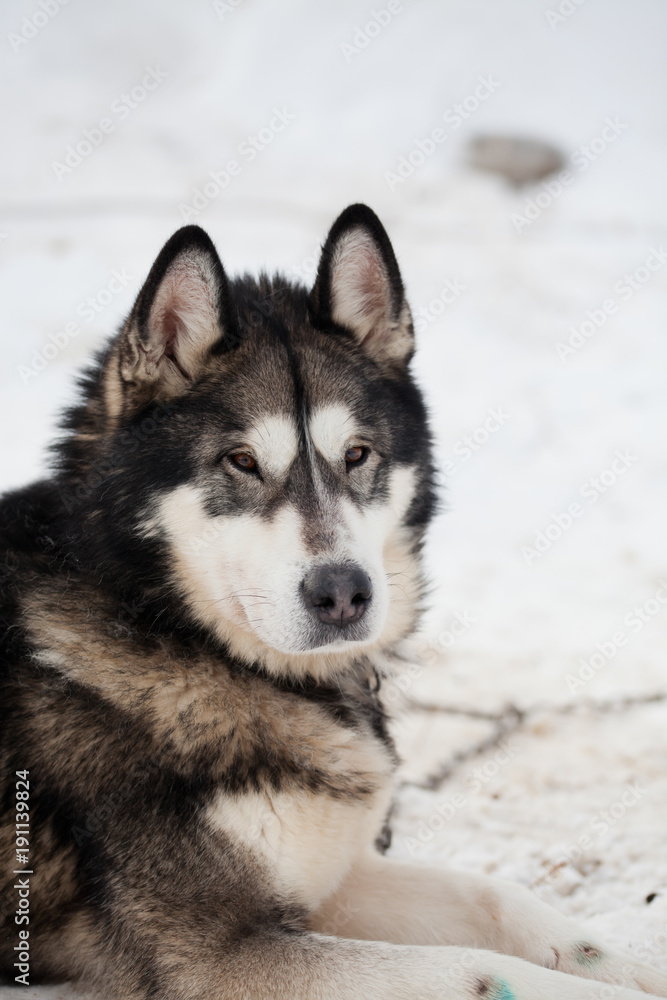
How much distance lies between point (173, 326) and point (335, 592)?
3.60ft

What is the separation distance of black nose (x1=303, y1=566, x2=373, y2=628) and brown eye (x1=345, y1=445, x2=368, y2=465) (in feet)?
1.64

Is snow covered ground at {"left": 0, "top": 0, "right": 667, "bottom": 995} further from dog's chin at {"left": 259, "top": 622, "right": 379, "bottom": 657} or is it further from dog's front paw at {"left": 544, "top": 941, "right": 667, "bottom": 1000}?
dog's chin at {"left": 259, "top": 622, "right": 379, "bottom": 657}

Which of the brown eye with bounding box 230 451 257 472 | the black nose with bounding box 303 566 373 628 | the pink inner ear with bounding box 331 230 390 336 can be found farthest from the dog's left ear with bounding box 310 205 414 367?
the black nose with bounding box 303 566 373 628

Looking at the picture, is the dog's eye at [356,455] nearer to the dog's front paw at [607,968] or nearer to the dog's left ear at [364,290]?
the dog's left ear at [364,290]

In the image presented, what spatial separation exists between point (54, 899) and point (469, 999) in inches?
50.5

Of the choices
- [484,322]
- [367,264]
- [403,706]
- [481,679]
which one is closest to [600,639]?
[481,679]

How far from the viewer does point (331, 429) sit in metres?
2.98

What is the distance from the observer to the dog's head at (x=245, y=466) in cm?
273

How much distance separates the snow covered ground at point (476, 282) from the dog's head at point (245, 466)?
820mm

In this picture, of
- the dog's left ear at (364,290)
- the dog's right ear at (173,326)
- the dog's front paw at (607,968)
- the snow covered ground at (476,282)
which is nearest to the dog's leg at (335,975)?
the dog's front paw at (607,968)

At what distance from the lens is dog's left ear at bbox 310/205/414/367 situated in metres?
3.16

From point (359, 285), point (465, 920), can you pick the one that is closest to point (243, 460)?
point (359, 285)

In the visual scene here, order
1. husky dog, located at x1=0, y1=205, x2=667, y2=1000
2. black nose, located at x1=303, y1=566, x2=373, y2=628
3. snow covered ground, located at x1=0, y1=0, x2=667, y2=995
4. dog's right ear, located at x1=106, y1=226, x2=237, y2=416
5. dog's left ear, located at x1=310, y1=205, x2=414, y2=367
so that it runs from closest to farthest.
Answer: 1. husky dog, located at x1=0, y1=205, x2=667, y2=1000
2. black nose, located at x1=303, y1=566, x2=373, y2=628
3. dog's right ear, located at x1=106, y1=226, x2=237, y2=416
4. dog's left ear, located at x1=310, y1=205, x2=414, y2=367
5. snow covered ground, located at x1=0, y1=0, x2=667, y2=995

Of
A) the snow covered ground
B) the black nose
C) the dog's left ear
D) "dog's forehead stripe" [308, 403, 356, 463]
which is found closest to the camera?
the black nose
